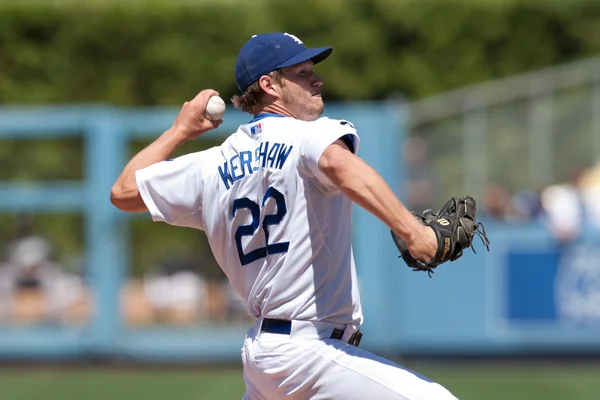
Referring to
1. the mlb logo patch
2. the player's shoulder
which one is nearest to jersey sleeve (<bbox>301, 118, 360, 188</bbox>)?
the player's shoulder

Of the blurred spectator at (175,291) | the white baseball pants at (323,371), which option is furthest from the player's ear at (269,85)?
the blurred spectator at (175,291)

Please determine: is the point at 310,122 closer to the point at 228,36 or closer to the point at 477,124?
the point at 477,124

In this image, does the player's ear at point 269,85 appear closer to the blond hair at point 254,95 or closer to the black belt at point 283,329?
the blond hair at point 254,95

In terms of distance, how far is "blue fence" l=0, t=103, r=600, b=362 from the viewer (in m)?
10.8

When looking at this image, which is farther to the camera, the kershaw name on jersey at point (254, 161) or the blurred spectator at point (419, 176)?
the blurred spectator at point (419, 176)

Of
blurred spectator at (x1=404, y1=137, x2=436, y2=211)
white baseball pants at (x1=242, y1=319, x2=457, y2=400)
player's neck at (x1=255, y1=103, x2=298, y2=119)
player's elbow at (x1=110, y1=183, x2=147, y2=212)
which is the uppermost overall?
blurred spectator at (x1=404, y1=137, x2=436, y2=211)

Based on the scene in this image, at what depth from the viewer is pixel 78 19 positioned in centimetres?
1512

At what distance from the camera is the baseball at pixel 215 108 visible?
4.28 meters

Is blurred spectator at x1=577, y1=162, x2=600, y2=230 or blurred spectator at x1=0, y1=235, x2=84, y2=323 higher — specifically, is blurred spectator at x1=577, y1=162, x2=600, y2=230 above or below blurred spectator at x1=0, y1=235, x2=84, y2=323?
above

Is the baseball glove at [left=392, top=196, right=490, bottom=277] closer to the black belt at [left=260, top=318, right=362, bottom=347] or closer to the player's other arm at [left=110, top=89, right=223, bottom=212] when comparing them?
the black belt at [left=260, top=318, right=362, bottom=347]

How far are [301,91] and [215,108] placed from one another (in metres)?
0.47

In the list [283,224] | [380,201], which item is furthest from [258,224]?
[380,201]

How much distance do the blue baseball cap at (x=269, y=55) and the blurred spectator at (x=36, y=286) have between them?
7.60m

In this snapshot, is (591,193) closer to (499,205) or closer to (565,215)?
(565,215)
